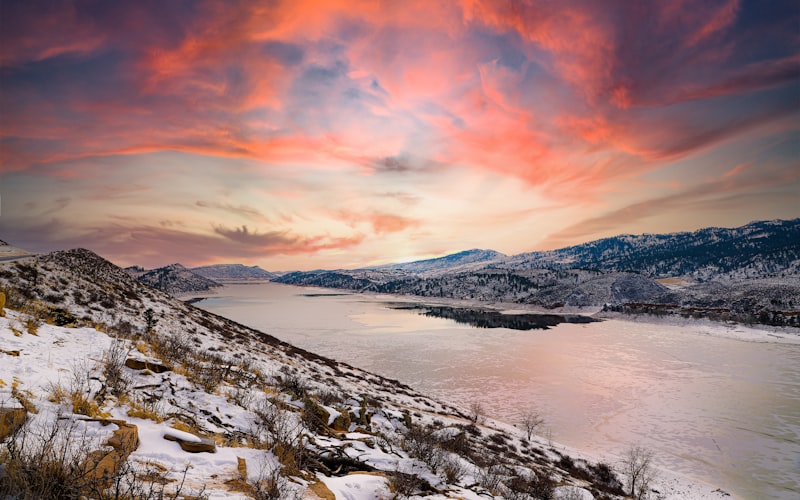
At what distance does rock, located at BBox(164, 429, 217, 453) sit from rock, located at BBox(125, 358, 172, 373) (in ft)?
15.5

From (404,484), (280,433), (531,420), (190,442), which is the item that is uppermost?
(190,442)

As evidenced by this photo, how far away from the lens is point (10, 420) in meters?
4.50

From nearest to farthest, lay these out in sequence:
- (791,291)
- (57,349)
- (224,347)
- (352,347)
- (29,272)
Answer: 1. (57,349)
2. (29,272)
3. (224,347)
4. (352,347)
5. (791,291)

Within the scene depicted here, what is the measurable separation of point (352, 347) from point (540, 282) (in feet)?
514

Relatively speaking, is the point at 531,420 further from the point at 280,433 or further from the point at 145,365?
the point at 145,365

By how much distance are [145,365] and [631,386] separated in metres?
44.1

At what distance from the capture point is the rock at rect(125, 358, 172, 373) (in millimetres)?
9289

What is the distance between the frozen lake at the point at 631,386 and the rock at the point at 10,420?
27495 millimetres

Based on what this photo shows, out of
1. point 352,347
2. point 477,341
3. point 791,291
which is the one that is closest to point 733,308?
point 791,291

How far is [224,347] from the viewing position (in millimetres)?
26031

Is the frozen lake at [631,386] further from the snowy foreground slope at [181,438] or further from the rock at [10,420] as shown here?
the rock at [10,420]

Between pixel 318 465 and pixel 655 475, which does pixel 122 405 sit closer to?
pixel 318 465

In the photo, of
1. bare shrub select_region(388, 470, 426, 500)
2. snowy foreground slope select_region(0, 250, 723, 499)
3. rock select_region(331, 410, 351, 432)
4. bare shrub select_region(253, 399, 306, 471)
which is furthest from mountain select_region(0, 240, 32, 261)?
bare shrub select_region(388, 470, 426, 500)

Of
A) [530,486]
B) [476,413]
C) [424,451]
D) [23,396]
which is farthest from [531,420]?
[23,396]
